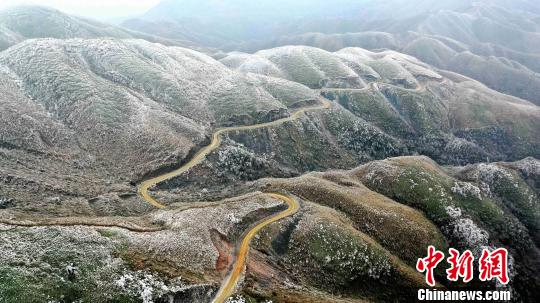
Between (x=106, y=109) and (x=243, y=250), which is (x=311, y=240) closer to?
(x=243, y=250)

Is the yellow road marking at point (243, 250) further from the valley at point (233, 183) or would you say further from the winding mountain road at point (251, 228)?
the valley at point (233, 183)

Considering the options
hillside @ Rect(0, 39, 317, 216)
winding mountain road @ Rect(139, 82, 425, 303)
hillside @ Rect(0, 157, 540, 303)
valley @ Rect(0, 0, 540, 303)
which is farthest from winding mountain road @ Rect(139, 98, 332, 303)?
hillside @ Rect(0, 39, 317, 216)

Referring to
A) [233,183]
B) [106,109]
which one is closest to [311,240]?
[233,183]

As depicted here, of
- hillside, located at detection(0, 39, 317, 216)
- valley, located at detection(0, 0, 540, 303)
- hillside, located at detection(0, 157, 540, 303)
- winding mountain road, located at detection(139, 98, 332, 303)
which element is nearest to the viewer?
hillside, located at detection(0, 157, 540, 303)

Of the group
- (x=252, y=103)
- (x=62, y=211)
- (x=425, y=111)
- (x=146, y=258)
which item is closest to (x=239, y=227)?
(x=146, y=258)

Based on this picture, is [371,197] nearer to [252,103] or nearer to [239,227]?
[239,227]

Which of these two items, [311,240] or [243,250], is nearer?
[243,250]

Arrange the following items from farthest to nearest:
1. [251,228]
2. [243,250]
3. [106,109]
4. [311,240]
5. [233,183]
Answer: [106,109] → [233,183] → [251,228] → [311,240] → [243,250]

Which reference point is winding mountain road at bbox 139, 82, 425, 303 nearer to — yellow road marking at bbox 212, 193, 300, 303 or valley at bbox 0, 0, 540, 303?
yellow road marking at bbox 212, 193, 300, 303

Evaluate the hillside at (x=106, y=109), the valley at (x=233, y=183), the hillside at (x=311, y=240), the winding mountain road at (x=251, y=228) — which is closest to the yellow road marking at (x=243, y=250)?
the winding mountain road at (x=251, y=228)
